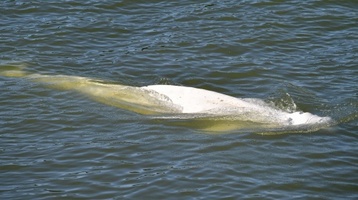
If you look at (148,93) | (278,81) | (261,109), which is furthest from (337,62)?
(148,93)

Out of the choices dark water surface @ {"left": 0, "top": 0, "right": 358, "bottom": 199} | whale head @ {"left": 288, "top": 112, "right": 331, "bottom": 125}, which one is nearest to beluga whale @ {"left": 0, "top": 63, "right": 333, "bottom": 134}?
whale head @ {"left": 288, "top": 112, "right": 331, "bottom": 125}

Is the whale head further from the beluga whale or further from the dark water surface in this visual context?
the dark water surface

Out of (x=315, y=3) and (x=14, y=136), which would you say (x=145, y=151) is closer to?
(x=14, y=136)

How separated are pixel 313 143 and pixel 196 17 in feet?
21.0

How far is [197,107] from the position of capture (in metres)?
11.2

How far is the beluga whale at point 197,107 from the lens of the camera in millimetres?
10750

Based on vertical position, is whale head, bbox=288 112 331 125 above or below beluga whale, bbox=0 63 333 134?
below

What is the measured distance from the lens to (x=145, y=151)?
9930 millimetres

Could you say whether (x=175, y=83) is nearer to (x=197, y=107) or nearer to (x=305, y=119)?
(x=197, y=107)

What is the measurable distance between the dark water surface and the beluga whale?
228mm

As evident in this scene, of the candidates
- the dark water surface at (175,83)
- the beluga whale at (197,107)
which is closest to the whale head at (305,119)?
the beluga whale at (197,107)

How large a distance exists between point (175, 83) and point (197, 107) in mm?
1700

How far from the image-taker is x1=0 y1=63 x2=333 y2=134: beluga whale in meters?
10.8

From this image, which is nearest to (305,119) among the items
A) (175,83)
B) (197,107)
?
(197,107)
